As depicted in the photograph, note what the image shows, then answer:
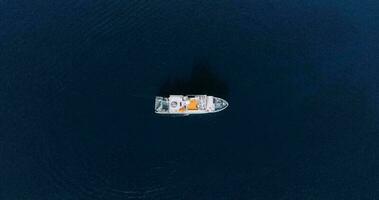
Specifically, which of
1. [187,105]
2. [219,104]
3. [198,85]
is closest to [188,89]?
[198,85]

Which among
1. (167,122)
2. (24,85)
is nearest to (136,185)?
(167,122)

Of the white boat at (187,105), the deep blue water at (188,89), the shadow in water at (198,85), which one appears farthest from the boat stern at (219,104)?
the shadow in water at (198,85)

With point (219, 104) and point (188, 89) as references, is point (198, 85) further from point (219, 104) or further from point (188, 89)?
point (219, 104)

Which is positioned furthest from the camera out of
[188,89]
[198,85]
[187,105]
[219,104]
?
[198,85]

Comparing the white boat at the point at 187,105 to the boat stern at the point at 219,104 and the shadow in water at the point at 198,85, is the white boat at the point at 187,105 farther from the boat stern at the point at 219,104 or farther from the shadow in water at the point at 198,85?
the shadow in water at the point at 198,85

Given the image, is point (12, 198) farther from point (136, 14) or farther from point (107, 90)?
point (136, 14)

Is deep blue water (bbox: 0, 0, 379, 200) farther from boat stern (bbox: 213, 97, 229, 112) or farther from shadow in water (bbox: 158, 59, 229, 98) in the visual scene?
boat stern (bbox: 213, 97, 229, 112)
